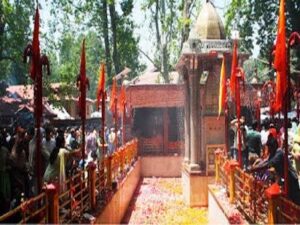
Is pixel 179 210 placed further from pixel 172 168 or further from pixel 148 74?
pixel 148 74

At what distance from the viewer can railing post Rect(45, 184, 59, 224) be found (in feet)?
22.1

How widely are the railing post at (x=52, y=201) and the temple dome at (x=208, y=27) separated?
1019cm

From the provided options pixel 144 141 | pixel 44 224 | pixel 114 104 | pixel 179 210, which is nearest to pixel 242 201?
pixel 44 224

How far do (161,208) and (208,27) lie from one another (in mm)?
6069

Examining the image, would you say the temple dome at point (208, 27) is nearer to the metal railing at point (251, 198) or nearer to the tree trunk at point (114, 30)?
the metal railing at point (251, 198)

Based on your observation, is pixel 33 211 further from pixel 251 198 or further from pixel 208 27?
pixel 208 27

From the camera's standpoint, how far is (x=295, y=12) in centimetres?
2850

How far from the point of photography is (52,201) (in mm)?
6789

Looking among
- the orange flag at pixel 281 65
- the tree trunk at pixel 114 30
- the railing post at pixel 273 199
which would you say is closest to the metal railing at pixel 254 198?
the railing post at pixel 273 199

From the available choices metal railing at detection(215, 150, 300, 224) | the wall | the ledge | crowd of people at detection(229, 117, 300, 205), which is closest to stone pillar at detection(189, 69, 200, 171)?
crowd of people at detection(229, 117, 300, 205)

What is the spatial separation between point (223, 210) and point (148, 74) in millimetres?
29100

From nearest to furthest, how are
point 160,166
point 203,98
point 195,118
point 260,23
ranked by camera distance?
point 195,118 → point 203,98 → point 160,166 → point 260,23

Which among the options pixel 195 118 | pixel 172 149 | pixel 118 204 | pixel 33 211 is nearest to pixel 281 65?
pixel 33 211

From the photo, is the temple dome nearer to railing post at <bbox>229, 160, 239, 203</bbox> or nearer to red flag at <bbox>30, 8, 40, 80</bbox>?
railing post at <bbox>229, 160, 239, 203</bbox>
